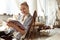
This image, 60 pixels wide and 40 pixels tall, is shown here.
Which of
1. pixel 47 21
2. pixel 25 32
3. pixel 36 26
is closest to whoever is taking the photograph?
pixel 25 32

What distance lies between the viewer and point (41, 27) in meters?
1.33

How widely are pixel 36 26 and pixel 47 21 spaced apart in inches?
5.9

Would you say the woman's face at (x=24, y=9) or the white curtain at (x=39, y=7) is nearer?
the woman's face at (x=24, y=9)

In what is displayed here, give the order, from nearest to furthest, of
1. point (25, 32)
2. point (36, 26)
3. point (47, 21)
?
point (25, 32), point (36, 26), point (47, 21)

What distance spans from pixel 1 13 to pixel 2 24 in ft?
0.37

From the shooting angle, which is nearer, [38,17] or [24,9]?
[24,9]

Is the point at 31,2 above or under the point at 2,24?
above

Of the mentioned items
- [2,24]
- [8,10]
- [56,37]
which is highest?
[8,10]

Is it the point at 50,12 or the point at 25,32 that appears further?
the point at 50,12

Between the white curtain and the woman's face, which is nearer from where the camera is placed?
the woman's face

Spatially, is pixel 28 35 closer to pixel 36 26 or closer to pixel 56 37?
pixel 36 26

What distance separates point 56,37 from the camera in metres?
1.29

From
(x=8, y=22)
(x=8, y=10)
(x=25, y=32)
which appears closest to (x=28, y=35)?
(x=25, y=32)

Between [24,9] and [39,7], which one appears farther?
[39,7]
